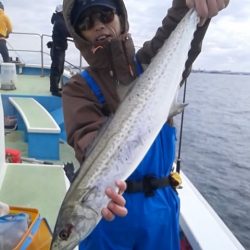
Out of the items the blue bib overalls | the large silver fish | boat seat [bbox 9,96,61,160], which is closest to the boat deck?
boat seat [bbox 9,96,61,160]

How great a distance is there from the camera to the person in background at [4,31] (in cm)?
1083

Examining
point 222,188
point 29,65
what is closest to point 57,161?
point 222,188

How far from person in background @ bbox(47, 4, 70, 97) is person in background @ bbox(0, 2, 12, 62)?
11.0 ft

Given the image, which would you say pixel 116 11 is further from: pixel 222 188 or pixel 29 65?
pixel 29 65

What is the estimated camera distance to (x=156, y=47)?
7.91 ft

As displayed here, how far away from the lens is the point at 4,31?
1093cm

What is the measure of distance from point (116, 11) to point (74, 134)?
797 millimetres

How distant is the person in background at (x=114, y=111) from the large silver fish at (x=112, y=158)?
209 mm

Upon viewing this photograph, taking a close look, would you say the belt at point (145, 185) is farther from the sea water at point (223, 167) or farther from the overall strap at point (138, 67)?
the sea water at point (223, 167)

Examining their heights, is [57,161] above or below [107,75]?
below

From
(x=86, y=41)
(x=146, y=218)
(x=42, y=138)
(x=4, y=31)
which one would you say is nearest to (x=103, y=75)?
(x=86, y=41)

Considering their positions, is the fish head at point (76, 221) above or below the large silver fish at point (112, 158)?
below

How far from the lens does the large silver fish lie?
1.76m

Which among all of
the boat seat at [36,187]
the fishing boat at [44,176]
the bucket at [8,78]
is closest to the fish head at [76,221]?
the fishing boat at [44,176]
